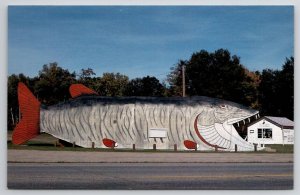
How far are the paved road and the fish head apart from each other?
23.4 inches

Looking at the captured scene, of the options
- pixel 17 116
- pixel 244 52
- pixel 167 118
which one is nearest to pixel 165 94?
pixel 167 118

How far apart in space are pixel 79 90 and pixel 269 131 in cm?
248

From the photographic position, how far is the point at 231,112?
10.2m

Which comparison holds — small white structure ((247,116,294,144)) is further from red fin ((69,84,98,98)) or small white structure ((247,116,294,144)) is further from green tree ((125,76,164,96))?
red fin ((69,84,98,98))

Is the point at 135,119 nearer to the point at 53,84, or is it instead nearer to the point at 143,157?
the point at 143,157

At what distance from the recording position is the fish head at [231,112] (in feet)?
33.4

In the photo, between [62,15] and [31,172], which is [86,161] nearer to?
[31,172]

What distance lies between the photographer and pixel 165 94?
10.3m

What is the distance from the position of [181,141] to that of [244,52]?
1.40 metres

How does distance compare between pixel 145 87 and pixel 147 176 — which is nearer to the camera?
pixel 147 176

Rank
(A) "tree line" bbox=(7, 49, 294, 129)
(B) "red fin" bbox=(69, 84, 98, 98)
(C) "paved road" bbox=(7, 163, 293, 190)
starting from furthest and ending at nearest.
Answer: (B) "red fin" bbox=(69, 84, 98, 98)
(A) "tree line" bbox=(7, 49, 294, 129)
(C) "paved road" bbox=(7, 163, 293, 190)

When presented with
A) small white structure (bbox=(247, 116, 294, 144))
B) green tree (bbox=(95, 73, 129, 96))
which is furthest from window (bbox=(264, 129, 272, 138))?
green tree (bbox=(95, 73, 129, 96))

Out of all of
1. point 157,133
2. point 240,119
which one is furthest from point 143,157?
point 240,119

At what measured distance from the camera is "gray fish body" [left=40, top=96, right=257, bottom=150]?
33.6ft
